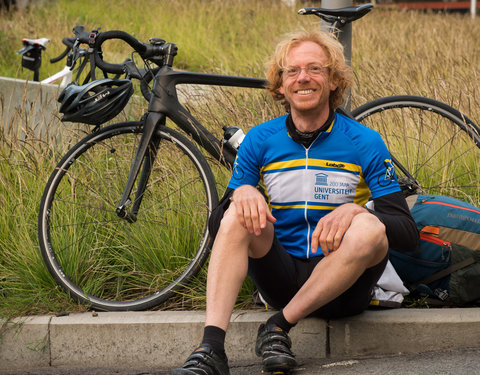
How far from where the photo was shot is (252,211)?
309cm

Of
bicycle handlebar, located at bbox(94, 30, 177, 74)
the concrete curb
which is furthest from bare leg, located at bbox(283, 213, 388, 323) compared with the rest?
bicycle handlebar, located at bbox(94, 30, 177, 74)

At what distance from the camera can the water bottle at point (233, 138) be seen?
156 inches

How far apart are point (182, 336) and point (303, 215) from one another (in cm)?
84

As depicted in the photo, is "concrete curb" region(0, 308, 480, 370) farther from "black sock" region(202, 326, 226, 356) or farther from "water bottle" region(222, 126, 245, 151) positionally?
"water bottle" region(222, 126, 245, 151)

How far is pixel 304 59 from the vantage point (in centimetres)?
343

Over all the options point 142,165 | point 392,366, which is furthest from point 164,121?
point 392,366

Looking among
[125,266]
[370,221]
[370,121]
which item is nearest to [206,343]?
[370,221]

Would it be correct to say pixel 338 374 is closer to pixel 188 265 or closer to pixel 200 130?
pixel 188 265

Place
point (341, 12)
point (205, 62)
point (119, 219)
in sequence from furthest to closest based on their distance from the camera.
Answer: point (205, 62) → point (341, 12) → point (119, 219)

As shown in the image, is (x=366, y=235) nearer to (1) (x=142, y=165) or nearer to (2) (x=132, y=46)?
(1) (x=142, y=165)

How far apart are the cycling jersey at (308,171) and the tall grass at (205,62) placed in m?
0.65

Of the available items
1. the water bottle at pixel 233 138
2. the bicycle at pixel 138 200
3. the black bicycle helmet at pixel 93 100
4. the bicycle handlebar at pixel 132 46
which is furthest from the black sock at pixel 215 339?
the bicycle handlebar at pixel 132 46

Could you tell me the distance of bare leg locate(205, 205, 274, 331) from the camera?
3174 millimetres

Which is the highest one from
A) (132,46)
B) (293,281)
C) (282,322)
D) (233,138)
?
(132,46)
